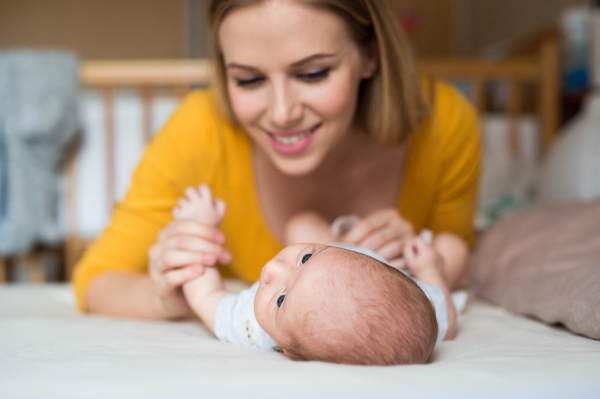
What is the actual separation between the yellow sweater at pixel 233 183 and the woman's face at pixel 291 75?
0.58ft

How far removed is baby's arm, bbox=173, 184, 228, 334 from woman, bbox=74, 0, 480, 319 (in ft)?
0.08

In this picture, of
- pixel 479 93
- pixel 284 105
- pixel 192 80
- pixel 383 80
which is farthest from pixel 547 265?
pixel 192 80

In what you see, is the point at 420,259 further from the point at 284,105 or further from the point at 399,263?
the point at 284,105

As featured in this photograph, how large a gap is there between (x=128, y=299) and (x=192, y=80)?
1376 millimetres

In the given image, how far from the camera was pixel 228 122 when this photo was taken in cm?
106

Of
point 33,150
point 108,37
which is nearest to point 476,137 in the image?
point 33,150

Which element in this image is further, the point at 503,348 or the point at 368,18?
the point at 368,18

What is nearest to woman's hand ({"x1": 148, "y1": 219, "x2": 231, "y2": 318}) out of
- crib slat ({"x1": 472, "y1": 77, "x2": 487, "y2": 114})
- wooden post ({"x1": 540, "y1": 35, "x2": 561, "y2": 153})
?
crib slat ({"x1": 472, "y1": 77, "x2": 487, "y2": 114})

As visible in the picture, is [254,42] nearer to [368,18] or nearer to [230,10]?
[230,10]

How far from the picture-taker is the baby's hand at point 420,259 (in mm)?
823

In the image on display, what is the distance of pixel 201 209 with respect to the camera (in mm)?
819

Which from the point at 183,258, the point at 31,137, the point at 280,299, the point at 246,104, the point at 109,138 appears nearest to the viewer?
the point at 280,299

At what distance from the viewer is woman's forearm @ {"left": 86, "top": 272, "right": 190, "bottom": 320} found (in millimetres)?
843

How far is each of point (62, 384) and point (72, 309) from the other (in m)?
0.63
